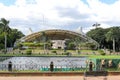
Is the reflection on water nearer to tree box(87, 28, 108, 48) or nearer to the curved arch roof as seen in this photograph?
the curved arch roof

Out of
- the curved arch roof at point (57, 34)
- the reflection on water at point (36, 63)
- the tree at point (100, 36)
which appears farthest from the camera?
the tree at point (100, 36)

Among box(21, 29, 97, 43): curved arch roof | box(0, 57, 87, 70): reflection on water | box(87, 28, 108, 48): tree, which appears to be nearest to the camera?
box(0, 57, 87, 70): reflection on water

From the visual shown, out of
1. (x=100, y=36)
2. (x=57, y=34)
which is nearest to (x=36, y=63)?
(x=100, y=36)

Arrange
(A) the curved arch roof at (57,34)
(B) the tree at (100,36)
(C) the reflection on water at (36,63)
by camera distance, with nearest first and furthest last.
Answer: (C) the reflection on water at (36,63)
(A) the curved arch roof at (57,34)
(B) the tree at (100,36)

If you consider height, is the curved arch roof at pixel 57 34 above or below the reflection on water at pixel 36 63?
above

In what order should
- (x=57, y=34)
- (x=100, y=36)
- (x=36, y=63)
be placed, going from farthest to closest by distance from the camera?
(x=57, y=34), (x=100, y=36), (x=36, y=63)

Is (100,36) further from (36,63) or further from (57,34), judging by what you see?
(36,63)

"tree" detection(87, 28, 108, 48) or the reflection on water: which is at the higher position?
"tree" detection(87, 28, 108, 48)

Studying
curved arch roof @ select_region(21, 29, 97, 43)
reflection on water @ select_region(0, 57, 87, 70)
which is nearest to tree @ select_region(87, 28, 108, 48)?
curved arch roof @ select_region(21, 29, 97, 43)

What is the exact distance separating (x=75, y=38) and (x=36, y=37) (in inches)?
599

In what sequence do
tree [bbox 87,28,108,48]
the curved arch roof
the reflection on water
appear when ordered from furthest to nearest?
tree [bbox 87,28,108,48]
the curved arch roof
the reflection on water

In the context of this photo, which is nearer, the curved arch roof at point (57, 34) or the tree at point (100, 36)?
the curved arch roof at point (57, 34)

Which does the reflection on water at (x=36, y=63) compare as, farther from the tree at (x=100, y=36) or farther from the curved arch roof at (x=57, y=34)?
the tree at (x=100, y=36)

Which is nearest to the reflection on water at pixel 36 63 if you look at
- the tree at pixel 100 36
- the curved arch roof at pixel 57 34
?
the curved arch roof at pixel 57 34
